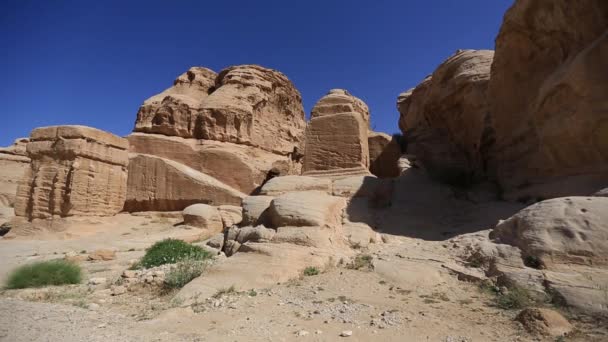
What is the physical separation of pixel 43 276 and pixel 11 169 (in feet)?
85.4

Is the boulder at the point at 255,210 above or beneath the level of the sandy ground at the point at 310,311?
above

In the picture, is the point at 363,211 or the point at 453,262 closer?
the point at 453,262

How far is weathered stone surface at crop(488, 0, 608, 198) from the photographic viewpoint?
700 cm

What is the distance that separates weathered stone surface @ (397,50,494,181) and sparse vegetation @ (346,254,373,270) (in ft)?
17.8

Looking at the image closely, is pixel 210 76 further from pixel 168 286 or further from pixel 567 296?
pixel 567 296

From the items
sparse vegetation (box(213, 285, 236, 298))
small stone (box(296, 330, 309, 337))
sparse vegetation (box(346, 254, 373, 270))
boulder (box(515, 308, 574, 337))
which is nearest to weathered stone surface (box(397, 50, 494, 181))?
sparse vegetation (box(346, 254, 373, 270))

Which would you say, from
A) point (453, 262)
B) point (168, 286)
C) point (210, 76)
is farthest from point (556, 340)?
point (210, 76)

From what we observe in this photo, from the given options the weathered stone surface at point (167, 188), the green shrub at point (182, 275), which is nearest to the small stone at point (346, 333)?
the green shrub at point (182, 275)

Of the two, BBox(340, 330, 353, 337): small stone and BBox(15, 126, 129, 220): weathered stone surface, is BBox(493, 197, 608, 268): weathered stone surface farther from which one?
BBox(15, 126, 129, 220): weathered stone surface

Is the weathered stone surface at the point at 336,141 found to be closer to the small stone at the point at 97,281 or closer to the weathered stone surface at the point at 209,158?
the small stone at the point at 97,281

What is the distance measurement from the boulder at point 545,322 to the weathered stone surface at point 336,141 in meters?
7.36

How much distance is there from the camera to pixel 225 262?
21.1ft

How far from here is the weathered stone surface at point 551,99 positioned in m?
7.00

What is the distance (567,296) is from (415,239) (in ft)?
12.3
